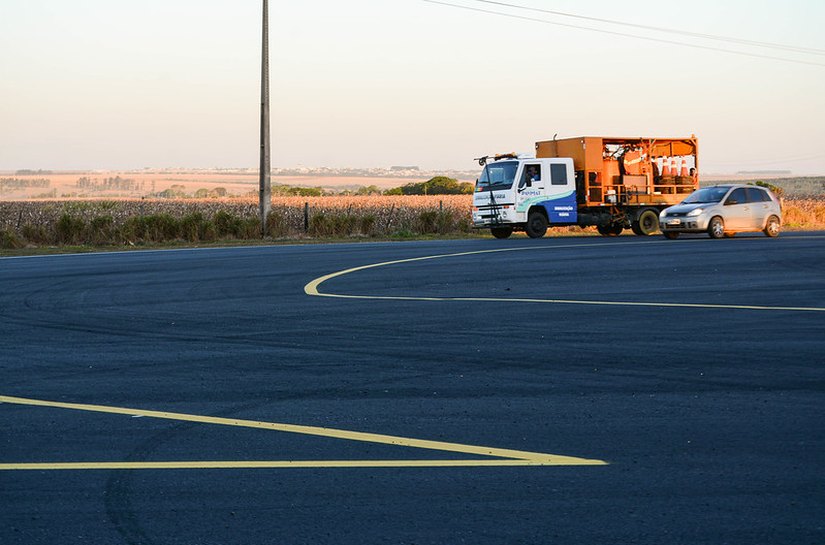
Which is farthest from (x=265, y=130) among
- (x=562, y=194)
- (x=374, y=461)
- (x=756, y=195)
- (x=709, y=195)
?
(x=374, y=461)

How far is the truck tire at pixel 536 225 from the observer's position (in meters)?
35.0

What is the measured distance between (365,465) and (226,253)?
2121 centimetres

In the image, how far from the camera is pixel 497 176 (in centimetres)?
3538

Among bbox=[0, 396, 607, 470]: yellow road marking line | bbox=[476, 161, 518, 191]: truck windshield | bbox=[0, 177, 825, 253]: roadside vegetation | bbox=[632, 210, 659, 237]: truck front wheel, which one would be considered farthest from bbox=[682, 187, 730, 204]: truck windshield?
bbox=[0, 396, 607, 470]: yellow road marking line

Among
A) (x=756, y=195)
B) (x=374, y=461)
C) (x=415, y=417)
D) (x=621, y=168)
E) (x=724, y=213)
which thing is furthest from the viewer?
(x=621, y=168)

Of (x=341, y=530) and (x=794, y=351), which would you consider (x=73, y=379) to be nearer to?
(x=341, y=530)

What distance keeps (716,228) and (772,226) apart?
2.09 meters

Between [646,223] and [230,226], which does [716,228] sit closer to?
[646,223]

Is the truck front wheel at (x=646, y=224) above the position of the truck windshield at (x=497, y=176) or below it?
below

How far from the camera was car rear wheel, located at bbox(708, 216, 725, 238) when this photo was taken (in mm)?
32438

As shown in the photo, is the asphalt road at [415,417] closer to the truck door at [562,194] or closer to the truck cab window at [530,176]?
the truck cab window at [530,176]

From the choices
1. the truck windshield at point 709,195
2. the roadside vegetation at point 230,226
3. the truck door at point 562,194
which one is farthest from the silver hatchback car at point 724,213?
the roadside vegetation at point 230,226

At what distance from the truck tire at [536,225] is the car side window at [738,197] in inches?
225

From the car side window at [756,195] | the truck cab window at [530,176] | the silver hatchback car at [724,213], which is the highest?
the truck cab window at [530,176]
